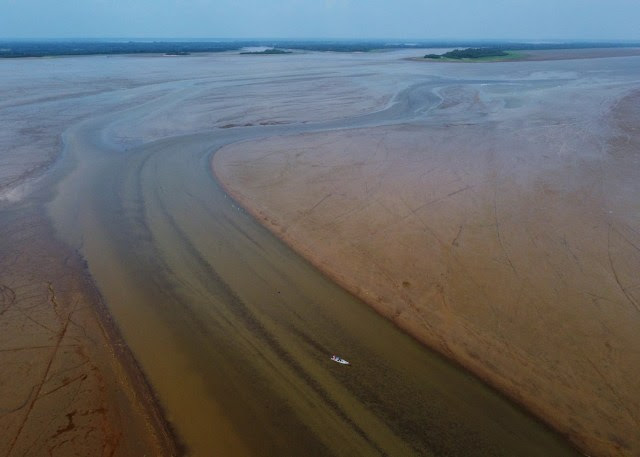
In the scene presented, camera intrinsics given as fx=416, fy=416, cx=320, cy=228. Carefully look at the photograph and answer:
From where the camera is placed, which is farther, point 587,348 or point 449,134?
point 449,134

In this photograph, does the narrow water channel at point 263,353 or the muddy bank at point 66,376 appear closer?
the muddy bank at point 66,376

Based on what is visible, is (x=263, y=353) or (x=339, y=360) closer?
(x=339, y=360)

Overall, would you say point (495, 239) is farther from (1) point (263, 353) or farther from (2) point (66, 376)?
(2) point (66, 376)

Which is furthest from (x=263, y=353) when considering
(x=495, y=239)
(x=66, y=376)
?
(x=495, y=239)

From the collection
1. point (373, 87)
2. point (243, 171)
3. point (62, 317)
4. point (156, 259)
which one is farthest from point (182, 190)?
point (373, 87)

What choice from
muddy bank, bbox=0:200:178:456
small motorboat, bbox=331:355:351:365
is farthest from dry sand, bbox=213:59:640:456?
muddy bank, bbox=0:200:178:456

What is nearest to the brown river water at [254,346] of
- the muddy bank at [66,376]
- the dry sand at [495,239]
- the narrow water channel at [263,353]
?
the narrow water channel at [263,353]

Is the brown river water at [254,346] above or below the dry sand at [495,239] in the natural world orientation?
below

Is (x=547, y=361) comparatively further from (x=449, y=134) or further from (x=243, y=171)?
(x=449, y=134)

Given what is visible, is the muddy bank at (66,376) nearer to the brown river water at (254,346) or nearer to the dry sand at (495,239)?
the brown river water at (254,346)
